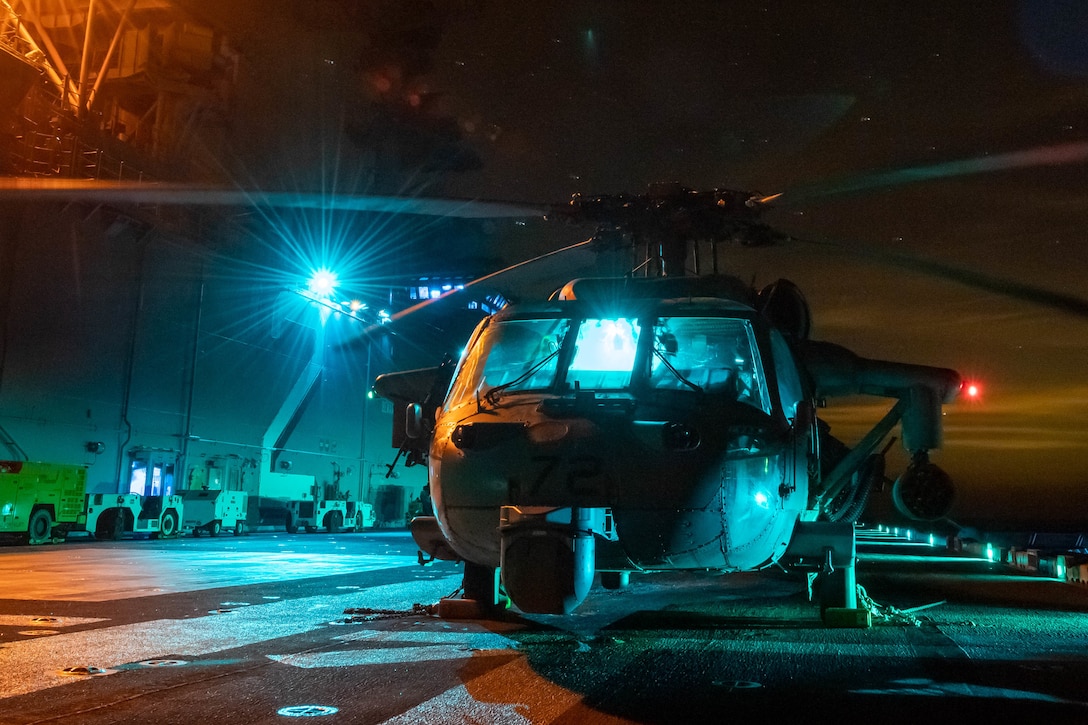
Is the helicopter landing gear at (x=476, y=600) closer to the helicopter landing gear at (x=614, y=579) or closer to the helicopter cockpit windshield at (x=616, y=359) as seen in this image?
the helicopter landing gear at (x=614, y=579)

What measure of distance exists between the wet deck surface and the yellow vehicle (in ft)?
48.4

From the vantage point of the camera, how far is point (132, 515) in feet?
96.8

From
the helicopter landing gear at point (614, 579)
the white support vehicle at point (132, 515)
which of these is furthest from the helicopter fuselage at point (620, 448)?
the white support vehicle at point (132, 515)

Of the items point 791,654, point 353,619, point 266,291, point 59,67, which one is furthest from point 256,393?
point 791,654

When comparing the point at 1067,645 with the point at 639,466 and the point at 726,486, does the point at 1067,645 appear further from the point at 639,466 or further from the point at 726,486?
the point at 639,466

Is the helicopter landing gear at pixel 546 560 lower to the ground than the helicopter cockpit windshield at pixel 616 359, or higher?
lower

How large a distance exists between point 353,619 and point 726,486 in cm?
456

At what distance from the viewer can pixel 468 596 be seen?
861cm

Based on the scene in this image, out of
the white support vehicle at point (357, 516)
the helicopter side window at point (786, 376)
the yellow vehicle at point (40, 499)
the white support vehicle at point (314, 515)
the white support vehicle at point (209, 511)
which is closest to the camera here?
the helicopter side window at point (786, 376)

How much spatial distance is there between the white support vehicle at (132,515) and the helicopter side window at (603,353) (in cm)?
2633

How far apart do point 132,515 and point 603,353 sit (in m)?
27.2

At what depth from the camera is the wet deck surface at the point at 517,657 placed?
5020 mm

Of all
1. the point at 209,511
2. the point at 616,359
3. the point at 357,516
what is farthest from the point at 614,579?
the point at 357,516

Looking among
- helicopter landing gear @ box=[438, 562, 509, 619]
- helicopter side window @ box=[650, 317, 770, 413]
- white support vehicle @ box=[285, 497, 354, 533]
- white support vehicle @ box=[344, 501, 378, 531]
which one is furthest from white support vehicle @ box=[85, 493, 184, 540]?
helicopter side window @ box=[650, 317, 770, 413]
